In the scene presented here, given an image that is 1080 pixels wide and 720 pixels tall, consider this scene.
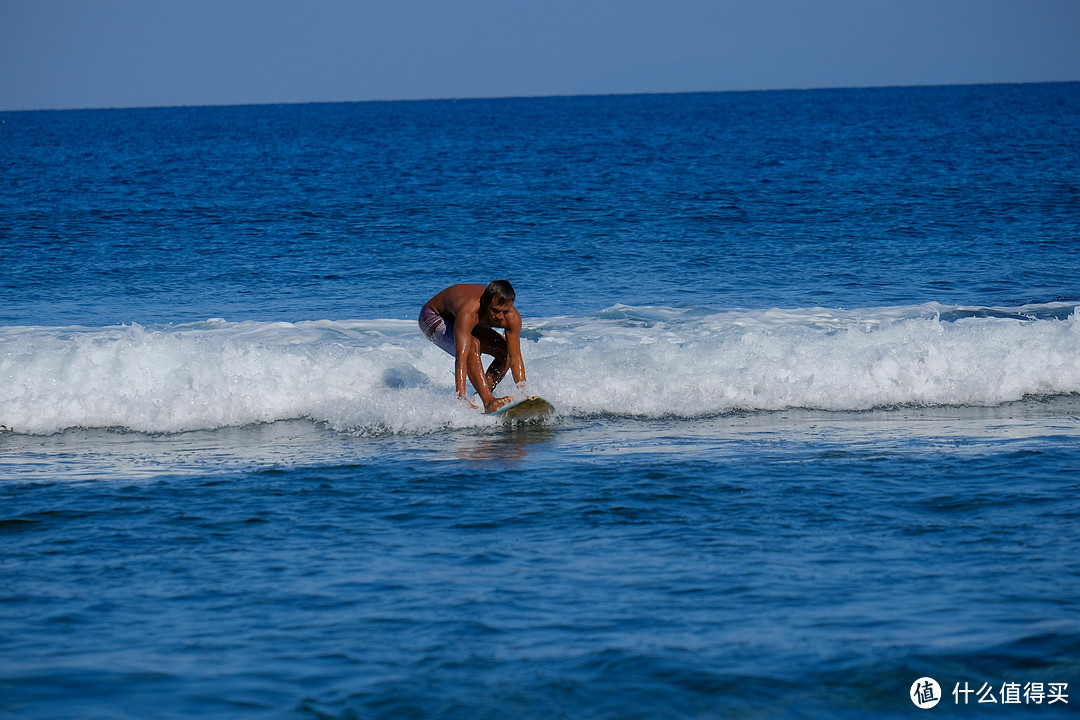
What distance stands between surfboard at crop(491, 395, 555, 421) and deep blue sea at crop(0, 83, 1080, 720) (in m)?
0.13

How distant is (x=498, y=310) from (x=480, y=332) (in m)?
0.70

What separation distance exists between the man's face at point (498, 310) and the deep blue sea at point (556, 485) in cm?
83

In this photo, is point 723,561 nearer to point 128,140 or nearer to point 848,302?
point 848,302

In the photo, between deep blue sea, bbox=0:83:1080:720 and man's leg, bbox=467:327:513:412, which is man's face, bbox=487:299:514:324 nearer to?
man's leg, bbox=467:327:513:412

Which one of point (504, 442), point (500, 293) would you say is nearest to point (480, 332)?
point (500, 293)

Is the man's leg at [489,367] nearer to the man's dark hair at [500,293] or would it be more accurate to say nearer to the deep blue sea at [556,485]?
the deep blue sea at [556,485]

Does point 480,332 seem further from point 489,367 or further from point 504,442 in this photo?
point 504,442

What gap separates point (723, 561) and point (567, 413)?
3.83 meters

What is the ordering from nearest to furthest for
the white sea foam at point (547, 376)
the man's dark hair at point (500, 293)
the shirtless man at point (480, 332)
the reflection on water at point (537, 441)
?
the reflection on water at point (537, 441) → the man's dark hair at point (500, 293) → the shirtless man at point (480, 332) → the white sea foam at point (547, 376)

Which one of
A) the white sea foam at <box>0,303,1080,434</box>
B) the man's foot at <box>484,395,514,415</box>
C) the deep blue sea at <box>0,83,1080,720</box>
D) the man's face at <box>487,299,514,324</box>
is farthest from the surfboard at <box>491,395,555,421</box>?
the man's face at <box>487,299,514,324</box>

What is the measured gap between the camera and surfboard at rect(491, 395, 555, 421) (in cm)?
833

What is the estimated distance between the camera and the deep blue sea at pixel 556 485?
4141 mm

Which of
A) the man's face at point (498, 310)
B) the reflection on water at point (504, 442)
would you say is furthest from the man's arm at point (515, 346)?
the reflection on water at point (504, 442)

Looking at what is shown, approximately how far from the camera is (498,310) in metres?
8.16
